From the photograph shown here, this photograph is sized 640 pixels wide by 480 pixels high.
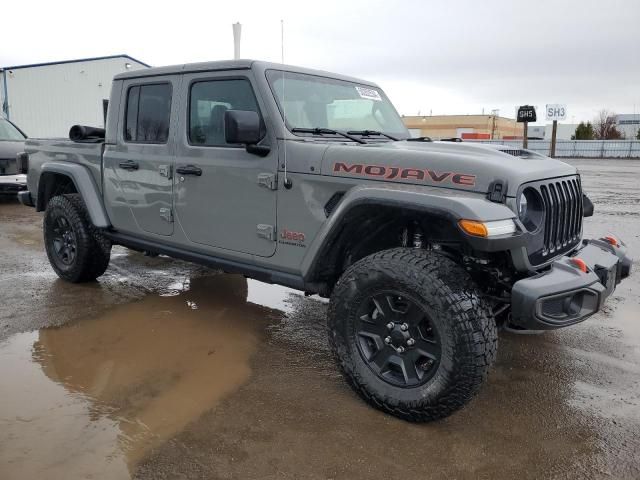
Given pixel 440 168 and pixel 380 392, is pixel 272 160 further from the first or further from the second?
pixel 380 392

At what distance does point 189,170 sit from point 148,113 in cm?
79

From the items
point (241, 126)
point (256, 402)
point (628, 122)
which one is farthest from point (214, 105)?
point (628, 122)

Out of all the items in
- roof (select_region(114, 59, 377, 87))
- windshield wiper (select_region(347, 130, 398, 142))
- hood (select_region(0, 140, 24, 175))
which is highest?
roof (select_region(114, 59, 377, 87))

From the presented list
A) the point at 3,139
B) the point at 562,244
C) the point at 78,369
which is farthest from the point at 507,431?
the point at 3,139

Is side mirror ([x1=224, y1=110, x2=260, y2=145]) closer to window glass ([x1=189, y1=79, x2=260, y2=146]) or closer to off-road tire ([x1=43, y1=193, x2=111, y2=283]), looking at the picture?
window glass ([x1=189, y1=79, x2=260, y2=146])

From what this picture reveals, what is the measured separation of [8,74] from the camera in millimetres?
21234

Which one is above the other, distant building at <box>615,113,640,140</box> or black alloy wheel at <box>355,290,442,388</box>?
distant building at <box>615,113,640,140</box>

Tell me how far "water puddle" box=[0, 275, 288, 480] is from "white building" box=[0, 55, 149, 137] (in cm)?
1916

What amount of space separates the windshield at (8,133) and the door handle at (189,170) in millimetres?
8695

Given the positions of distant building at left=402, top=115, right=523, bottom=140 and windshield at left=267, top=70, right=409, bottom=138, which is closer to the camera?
windshield at left=267, top=70, right=409, bottom=138

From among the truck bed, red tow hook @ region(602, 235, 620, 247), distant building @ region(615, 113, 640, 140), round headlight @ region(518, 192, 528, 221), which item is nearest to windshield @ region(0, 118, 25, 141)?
the truck bed

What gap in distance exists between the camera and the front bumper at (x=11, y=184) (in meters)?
10.3

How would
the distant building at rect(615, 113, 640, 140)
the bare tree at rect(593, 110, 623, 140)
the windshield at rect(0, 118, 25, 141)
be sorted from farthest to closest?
the distant building at rect(615, 113, 640, 140) < the bare tree at rect(593, 110, 623, 140) < the windshield at rect(0, 118, 25, 141)

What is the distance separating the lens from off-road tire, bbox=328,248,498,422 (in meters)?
2.58
